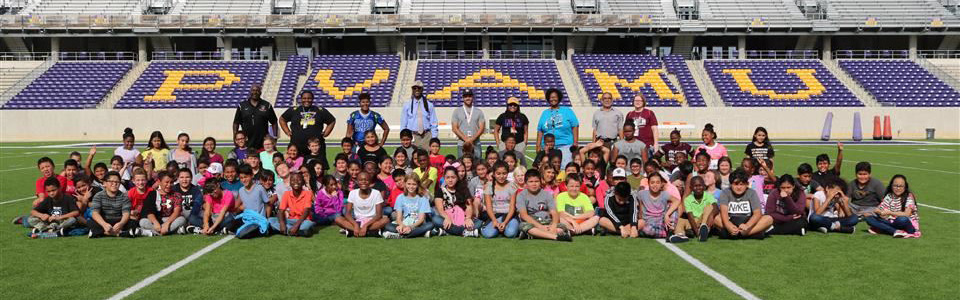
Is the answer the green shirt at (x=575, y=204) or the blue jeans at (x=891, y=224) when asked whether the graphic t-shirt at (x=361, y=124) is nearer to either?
the green shirt at (x=575, y=204)

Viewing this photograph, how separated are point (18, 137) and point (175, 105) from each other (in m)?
7.42

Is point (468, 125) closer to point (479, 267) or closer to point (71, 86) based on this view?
point (479, 267)

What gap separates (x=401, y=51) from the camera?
44031 millimetres

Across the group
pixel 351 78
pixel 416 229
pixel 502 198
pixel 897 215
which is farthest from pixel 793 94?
pixel 416 229

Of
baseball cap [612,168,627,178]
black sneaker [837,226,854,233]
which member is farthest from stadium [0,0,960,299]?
black sneaker [837,226,854,233]

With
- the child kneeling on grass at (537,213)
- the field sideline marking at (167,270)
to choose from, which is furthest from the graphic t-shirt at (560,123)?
the field sideline marking at (167,270)

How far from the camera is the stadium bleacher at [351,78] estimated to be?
37844 millimetres

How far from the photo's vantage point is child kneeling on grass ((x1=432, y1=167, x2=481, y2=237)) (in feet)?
28.6

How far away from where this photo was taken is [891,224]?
8586 mm

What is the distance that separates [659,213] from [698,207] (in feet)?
1.64

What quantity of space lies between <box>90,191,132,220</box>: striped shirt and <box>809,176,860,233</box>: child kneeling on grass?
8151 millimetres

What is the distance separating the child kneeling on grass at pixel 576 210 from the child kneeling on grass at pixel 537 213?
7.7 inches

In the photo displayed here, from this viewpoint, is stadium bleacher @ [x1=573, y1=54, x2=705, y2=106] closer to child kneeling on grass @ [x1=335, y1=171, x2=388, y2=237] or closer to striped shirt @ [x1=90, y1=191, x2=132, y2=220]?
child kneeling on grass @ [x1=335, y1=171, x2=388, y2=237]

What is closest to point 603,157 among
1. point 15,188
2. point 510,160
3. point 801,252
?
point 510,160
